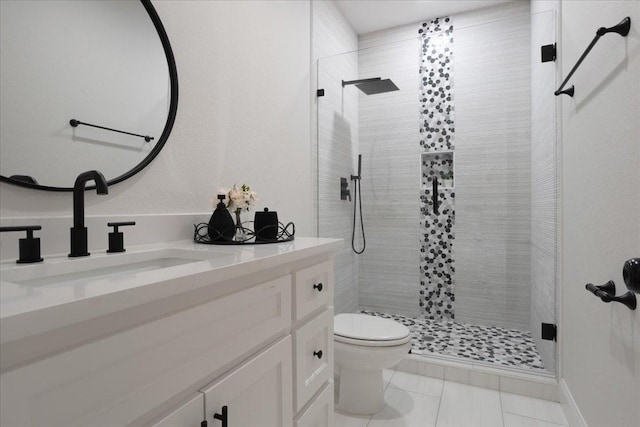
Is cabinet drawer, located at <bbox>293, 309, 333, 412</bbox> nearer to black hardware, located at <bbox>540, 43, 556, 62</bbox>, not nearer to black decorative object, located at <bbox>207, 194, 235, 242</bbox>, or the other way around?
black decorative object, located at <bbox>207, 194, 235, 242</bbox>

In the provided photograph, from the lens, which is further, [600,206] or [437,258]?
[437,258]

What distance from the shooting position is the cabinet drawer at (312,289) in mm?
1053

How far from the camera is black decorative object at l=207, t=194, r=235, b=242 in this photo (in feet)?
4.12

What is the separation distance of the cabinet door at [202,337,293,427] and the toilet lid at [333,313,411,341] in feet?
2.63

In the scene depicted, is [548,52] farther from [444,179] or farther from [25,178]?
[25,178]

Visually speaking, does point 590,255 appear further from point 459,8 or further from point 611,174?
point 459,8

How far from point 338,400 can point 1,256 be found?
1636mm

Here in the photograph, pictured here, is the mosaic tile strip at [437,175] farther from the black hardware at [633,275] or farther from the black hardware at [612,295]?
the black hardware at [633,275]

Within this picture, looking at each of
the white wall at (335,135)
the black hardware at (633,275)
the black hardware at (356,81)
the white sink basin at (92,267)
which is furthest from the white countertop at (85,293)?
the black hardware at (356,81)

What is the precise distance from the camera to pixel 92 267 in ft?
2.90

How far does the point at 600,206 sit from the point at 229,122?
149cm

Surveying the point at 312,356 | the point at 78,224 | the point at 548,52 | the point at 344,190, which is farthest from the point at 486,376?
the point at 78,224

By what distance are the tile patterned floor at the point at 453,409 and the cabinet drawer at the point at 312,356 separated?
0.68 meters

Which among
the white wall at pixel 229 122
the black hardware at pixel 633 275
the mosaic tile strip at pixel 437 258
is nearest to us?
the black hardware at pixel 633 275
